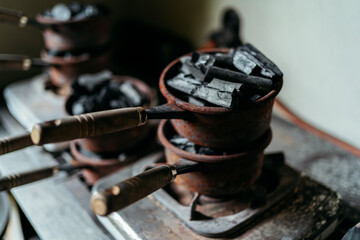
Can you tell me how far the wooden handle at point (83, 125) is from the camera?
1.00m

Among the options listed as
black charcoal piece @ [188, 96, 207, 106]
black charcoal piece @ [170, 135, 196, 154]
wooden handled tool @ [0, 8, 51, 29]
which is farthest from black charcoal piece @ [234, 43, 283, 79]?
wooden handled tool @ [0, 8, 51, 29]

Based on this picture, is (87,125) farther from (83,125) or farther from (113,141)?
(113,141)

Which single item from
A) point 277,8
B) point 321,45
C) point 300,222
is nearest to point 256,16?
point 277,8

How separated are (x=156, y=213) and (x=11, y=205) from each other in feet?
3.20

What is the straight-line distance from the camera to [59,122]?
3.33ft

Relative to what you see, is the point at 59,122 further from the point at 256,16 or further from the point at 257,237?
the point at 256,16

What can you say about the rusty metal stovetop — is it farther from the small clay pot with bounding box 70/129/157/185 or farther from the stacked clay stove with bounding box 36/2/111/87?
the stacked clay stove with bounding box 36/2/111/87

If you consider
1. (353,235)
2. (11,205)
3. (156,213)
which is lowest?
(11,205)

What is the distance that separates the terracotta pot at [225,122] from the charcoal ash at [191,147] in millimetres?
45

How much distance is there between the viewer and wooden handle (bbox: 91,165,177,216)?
97 cm

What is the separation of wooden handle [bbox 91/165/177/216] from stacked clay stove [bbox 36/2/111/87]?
4.65ft

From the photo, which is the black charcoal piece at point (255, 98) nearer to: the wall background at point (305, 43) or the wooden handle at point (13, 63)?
the wall background at point (305, 43)

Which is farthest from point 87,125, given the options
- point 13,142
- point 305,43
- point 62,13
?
point 305,43

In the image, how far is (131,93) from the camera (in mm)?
2031
